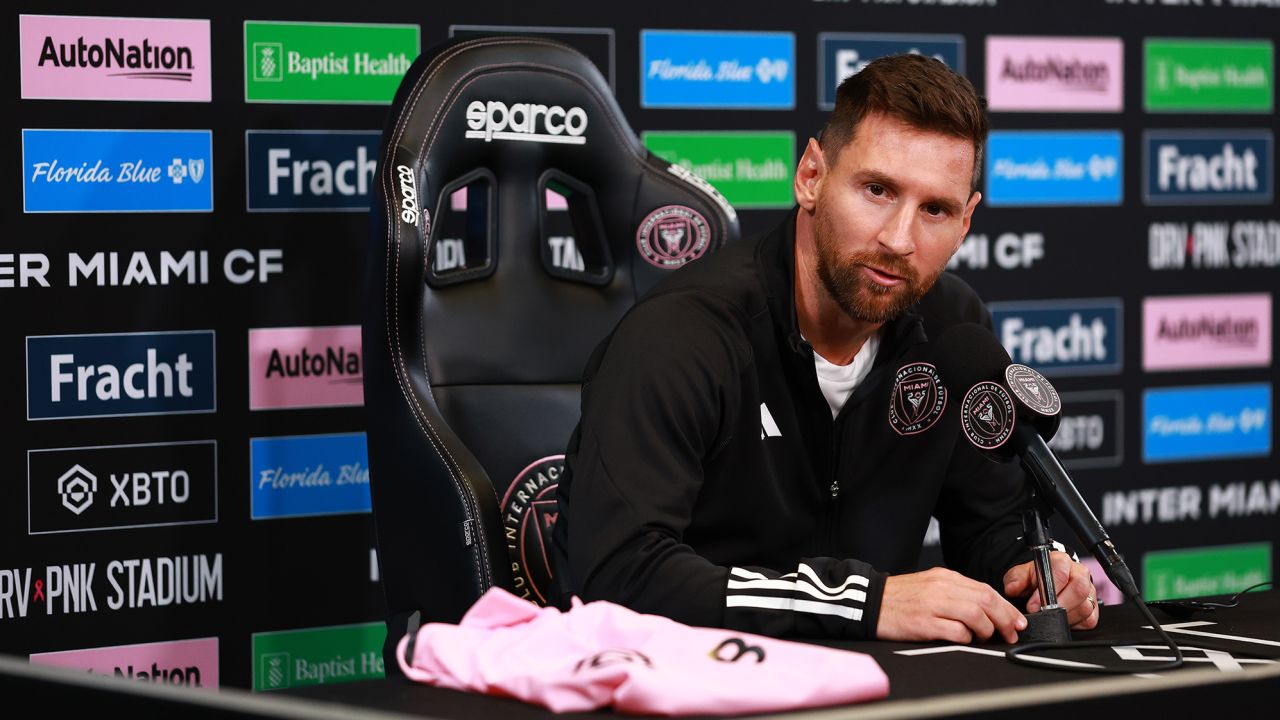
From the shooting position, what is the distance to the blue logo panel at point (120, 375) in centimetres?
256

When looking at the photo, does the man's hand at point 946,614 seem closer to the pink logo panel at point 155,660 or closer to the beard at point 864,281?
the beard at point 864,281

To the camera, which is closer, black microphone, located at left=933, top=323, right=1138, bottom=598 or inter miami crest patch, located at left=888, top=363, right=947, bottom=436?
black microphone, located at left=933, top=323, right=1138, bottom=598

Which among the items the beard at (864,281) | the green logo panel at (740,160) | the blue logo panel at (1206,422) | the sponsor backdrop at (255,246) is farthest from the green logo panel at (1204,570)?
the beard at (864,281)

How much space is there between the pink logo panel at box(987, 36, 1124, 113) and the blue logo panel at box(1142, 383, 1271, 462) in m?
0.70

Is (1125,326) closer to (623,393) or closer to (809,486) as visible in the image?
(809,486)

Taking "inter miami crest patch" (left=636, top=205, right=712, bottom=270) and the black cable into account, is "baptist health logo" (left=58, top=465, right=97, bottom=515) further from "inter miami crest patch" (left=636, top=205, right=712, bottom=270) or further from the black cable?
the black cable

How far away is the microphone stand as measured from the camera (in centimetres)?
147

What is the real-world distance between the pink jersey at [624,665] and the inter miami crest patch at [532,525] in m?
0.81

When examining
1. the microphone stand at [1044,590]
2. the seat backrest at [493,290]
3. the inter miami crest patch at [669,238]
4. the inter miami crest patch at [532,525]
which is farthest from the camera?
the inter miami crest patch at [669,238]

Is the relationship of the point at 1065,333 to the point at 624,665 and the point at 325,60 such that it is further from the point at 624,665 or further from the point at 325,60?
the point at 624,665

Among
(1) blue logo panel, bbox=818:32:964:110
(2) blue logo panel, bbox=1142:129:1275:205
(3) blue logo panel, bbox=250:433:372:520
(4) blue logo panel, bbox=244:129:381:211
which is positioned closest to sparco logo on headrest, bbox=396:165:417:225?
(4) blue logo panel, bbox=244:129:381:211

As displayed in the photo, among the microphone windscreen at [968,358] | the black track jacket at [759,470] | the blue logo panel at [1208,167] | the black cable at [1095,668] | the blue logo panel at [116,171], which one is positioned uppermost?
the blue logo panel at [1208,167]

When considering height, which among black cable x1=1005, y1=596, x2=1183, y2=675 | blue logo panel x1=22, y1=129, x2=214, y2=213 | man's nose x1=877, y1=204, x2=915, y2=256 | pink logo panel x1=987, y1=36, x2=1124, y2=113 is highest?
pink logo panel x1=987, y1=36, x2=1124, y2=113

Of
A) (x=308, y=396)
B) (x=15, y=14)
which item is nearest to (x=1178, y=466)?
(x=308, y=396)
